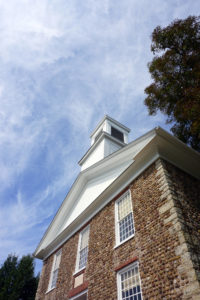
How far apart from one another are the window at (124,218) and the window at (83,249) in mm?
2689

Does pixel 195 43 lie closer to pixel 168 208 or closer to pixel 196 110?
pixel 196 110

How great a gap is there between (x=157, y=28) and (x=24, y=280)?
2682 centimetres

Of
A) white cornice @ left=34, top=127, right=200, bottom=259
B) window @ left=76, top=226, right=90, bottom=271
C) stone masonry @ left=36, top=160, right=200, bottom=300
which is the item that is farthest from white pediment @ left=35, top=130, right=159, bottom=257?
stone masonry @ left=36, top=160, right=200, bottom=300

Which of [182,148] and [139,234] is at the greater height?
[182,148]

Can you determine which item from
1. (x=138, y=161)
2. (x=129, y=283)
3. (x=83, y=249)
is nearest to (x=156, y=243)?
(x=129, y=283)

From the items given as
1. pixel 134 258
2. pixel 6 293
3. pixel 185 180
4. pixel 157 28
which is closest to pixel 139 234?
pixel 134 258

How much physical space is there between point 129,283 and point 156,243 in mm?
1776

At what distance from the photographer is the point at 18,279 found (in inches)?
940

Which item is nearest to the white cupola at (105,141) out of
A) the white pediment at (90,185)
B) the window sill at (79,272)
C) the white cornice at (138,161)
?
the white pediment at (90,185)

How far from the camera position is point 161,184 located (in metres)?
7.64

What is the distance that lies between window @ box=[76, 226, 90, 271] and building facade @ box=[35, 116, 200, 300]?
1.8 inches

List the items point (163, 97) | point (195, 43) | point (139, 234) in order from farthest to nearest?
point (163, 97)
point (195, 43)
point (139, 234)

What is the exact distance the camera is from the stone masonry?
563 cm

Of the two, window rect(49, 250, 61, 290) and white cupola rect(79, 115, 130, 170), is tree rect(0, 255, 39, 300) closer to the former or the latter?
window rect(49, 250, 61, 290)
